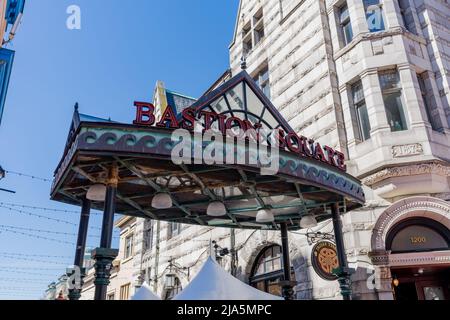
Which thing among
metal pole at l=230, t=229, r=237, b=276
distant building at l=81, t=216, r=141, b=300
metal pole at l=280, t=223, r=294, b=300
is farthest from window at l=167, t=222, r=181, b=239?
metal pole at l=280, t=223, r=294, b=300

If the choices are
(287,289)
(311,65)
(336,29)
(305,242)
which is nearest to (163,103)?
(311,65)

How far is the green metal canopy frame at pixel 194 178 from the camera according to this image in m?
6.31

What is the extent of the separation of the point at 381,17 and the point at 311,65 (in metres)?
3.01

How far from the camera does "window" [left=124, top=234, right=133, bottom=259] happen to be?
27.8 m

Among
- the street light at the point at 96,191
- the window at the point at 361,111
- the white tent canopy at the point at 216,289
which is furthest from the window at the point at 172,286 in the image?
the white tent canopy at the point at 216,289

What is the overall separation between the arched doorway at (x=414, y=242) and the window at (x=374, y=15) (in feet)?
21.7

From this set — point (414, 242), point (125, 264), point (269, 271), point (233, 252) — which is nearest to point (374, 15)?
point (414, 242)

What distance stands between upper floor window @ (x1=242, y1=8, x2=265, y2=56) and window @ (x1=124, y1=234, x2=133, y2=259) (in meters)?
16.4

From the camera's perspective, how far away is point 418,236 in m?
11.2

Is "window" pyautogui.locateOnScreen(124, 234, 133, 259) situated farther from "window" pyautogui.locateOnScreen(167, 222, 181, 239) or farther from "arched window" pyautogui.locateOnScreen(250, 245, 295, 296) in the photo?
"arched window" pyautogui.locateOnScreen(250, 245, 295, 296)

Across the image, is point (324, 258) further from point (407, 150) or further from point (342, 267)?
point (407, 150)

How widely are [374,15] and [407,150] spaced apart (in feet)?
18.6
